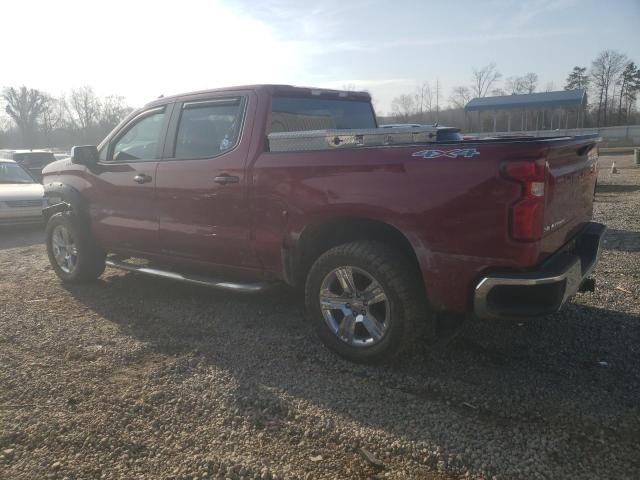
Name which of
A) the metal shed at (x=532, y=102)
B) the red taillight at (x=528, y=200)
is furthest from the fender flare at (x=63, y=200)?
the metal shed at (x=532, y=102)

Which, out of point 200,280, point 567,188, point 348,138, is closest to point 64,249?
point 200,280

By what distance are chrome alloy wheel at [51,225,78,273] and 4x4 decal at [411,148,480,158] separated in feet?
14.1

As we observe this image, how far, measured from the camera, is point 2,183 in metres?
11.0

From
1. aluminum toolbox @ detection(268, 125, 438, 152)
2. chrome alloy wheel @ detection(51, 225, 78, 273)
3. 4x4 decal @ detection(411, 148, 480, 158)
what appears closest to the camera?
4x4 decal @ detection(411, 148, 480, 158)

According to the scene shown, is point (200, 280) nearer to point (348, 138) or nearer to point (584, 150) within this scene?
point (348, 138)

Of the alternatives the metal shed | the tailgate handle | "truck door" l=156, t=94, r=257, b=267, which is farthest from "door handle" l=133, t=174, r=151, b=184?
the metal shed

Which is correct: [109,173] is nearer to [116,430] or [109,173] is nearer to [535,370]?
[116,430]

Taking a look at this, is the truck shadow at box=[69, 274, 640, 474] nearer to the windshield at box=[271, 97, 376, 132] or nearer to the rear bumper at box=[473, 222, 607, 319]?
the rear bumper at box=[473, 222, 607, 319]

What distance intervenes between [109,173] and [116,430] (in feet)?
10.1

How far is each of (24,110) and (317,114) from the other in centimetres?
7454

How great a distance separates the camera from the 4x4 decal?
295 centimetres

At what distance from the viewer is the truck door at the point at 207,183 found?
4160 millimetres

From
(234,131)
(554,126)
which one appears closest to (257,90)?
(234,131)

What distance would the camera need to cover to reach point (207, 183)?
430 centimetres
